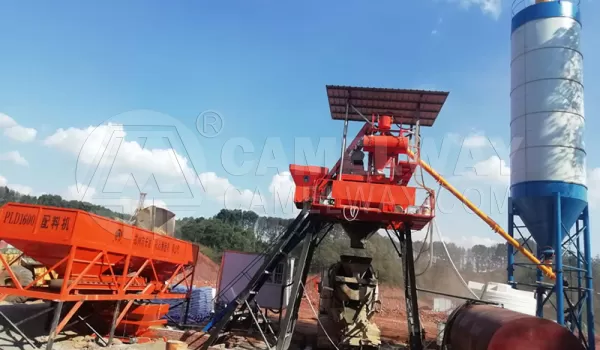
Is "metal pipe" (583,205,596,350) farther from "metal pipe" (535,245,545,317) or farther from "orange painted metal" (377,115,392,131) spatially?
"orange painted metal" (377,115,392,131)

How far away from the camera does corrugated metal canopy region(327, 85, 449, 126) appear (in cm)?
1395

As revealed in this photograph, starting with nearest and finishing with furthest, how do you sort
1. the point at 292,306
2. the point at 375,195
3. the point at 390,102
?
1. the point at 292,306
2. the point at 375,195
3. the point at 390,102

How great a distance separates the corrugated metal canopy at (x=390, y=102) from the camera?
1395 cm

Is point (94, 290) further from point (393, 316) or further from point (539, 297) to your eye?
point (393, 316)

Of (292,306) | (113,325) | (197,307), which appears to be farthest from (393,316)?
(113,325)

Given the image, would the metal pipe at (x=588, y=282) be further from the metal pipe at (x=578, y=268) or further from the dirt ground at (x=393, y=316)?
the dirt ground at (x=393, y=316)

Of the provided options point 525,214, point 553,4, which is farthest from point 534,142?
point 553,4

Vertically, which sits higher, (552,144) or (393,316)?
(552,144)

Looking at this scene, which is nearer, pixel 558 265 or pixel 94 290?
pixel 94 290

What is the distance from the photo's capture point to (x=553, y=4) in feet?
50.9

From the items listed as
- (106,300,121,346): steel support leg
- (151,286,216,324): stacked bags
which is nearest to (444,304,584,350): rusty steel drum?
(106,300,121,346): steel support leg

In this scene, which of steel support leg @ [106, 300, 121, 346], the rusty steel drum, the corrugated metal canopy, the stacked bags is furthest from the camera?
the stacked bags

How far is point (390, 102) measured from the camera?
1448cm

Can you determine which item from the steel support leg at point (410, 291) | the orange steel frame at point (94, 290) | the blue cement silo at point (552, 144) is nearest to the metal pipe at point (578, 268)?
the blue cement silo at point (552, 144)
